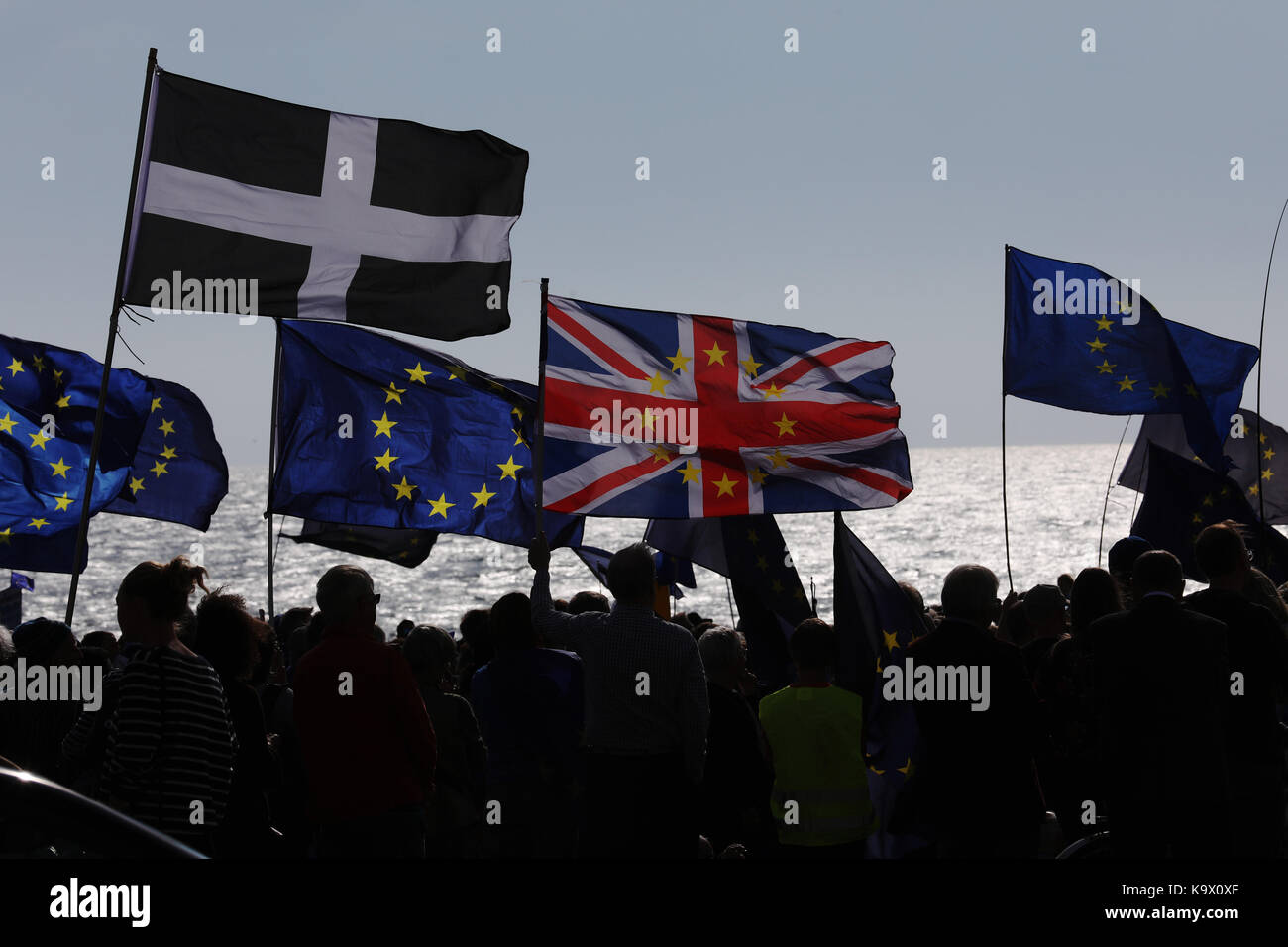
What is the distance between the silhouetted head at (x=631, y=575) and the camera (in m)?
5.97

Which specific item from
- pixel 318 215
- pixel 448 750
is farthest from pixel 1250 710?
pixel 318 215

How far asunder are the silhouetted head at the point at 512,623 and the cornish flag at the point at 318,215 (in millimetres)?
2844

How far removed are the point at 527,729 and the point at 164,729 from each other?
2161 mm

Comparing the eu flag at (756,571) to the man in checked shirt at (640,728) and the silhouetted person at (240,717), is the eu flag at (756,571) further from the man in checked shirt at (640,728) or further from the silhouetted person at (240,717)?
the silhouetted person at (240,717)

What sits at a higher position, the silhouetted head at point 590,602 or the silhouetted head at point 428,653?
the silhouetted head at point 590,602

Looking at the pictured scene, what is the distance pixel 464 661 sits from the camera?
902 centimetres

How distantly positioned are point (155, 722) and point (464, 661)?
434 centimetres

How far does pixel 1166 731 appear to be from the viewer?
5367 millimetres

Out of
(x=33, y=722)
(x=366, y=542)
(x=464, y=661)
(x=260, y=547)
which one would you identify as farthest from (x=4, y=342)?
(x=260, y=547)

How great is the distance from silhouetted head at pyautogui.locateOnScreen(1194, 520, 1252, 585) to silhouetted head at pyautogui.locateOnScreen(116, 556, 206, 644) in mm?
4217

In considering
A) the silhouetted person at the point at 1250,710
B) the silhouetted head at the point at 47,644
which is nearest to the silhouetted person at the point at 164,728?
the silhouetted head at the point at 47,644

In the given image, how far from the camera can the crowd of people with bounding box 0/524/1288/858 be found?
4938 millimetres
